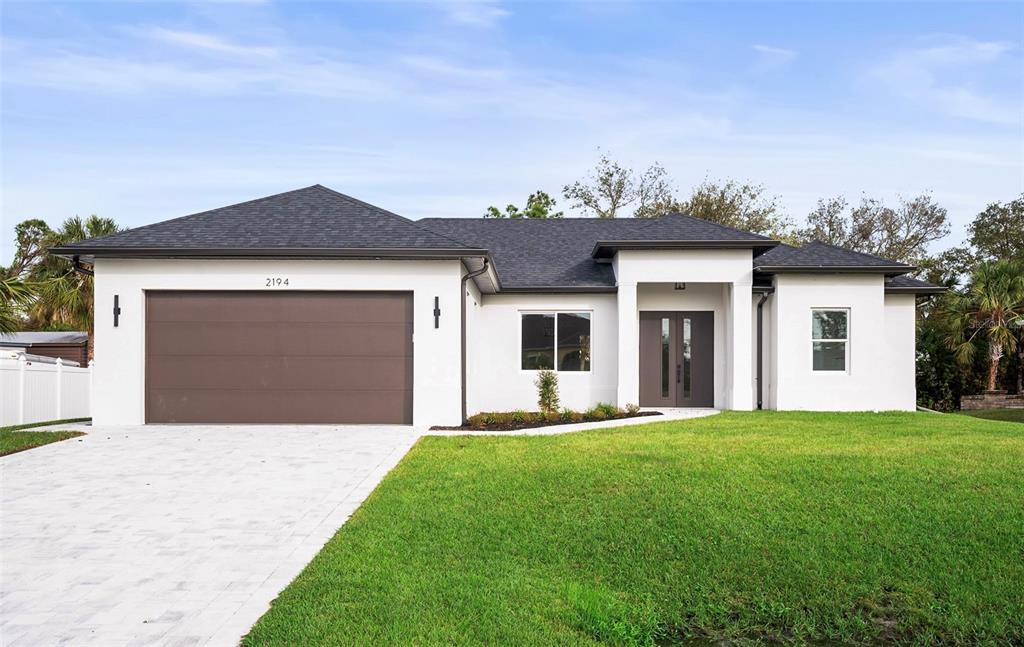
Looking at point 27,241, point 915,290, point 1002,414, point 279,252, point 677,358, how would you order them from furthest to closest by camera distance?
point 27,241, point 1002,414, point 677,358, point 915,290, point 279,252

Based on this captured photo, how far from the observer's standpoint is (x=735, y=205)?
36.2 m

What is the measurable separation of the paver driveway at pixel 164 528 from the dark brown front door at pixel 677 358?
815 centimetres

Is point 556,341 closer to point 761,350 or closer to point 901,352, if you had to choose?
point 761,350

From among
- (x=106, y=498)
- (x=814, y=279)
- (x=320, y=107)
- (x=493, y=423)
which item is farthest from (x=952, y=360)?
(x=106, y=498)

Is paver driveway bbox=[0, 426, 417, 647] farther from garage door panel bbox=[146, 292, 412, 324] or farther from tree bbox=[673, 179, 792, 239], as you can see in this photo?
tree bbox=[673, 179, 792, 239]

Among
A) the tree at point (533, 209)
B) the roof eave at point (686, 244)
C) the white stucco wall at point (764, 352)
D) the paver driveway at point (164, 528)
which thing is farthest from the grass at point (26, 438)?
the tree at point (533, 209)

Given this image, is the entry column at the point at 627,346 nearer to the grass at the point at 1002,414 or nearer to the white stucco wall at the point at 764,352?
the white stucco wall at the point at 764,352

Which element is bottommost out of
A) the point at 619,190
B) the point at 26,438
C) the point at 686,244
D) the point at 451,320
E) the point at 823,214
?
the point at 26,438

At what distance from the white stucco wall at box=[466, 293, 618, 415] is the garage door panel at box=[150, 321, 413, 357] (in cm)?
381

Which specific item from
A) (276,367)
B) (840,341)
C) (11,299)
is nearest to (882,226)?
(840,341)

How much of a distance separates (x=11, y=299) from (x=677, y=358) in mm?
13615

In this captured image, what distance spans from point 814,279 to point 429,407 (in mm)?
9288

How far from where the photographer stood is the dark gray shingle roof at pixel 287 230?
13648mm

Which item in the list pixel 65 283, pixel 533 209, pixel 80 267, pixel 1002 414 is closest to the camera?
pixel 80 267
